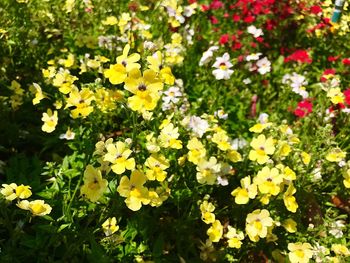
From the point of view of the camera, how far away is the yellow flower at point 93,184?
2008mm

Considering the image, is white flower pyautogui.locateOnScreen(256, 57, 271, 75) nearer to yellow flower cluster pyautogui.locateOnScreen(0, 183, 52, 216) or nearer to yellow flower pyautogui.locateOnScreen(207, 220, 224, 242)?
yellow flower pyautogui.locateOnScreen(207, 220, 224, 242)

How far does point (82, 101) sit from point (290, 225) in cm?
152

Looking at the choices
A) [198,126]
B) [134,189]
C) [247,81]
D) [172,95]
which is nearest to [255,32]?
[247,81]

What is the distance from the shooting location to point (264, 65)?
404 cm

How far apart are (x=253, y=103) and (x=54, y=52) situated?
190 centimetres

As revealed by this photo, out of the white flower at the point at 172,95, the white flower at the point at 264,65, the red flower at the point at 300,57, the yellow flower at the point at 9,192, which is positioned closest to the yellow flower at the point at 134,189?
the yellow flower at the point at 9,192

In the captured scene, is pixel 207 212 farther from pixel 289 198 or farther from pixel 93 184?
pixel 93 184

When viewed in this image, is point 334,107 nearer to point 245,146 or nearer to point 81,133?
point 245,146

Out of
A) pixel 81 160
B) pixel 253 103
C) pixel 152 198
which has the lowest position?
pixel 253 103

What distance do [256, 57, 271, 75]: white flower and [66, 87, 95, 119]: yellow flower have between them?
1959 mm

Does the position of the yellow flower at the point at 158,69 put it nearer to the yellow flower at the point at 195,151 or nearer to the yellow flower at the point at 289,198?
the yellow flower at the point at 195,151

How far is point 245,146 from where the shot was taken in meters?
3.36

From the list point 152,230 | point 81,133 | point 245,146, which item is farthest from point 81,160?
point 245,146

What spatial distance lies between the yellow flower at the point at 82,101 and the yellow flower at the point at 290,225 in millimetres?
1412
